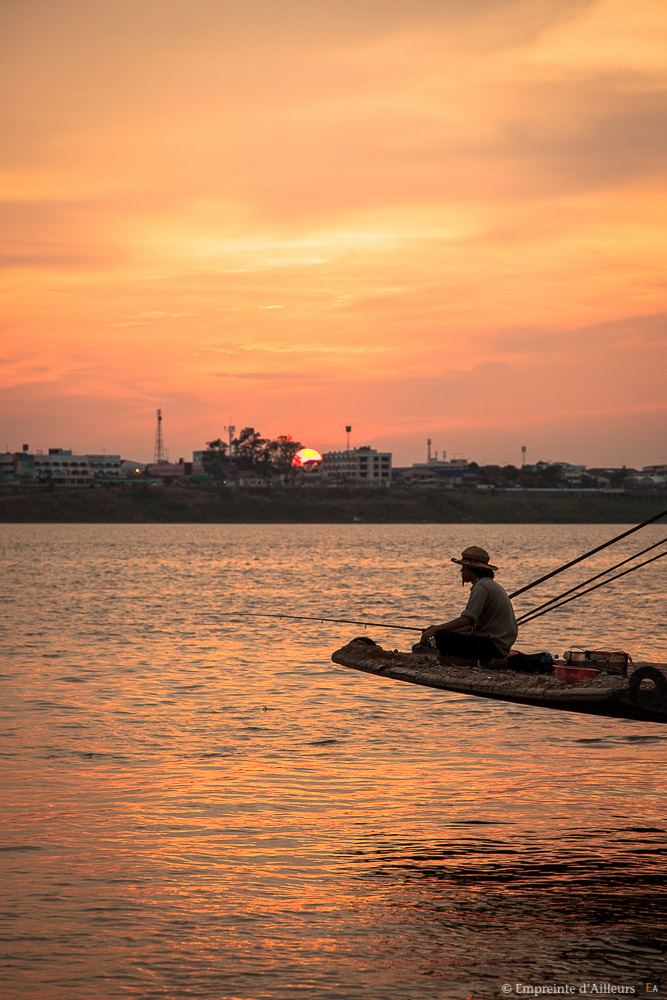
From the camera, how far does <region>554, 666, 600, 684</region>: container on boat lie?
1360cm

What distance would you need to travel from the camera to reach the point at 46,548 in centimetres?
13300

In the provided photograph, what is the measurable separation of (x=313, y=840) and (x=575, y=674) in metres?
3.42

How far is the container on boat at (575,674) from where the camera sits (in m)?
13.6

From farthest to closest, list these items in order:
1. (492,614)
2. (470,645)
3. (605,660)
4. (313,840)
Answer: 1. (492,614)
2. (470,645)
3. (605,660)
4. (313,840)

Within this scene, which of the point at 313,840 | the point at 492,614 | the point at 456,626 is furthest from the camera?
the point at 492,614

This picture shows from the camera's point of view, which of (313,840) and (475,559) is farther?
(475,559)

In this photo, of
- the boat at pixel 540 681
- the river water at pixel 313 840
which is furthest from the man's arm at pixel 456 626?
the river water at pixel 313 840

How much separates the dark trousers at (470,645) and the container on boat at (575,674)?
1.17 metres

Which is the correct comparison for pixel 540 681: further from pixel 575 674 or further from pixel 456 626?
pixel 456 626

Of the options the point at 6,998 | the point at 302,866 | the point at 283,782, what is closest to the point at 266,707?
the point at 283,782

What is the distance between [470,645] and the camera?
14898 mm

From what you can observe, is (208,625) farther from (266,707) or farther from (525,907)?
(525,907)

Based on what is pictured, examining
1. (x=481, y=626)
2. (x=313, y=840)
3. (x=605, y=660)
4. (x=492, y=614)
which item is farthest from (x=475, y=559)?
(x=313, y=840)

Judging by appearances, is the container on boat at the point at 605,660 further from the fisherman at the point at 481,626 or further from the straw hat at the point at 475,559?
the straw hat at the point at 475,559
